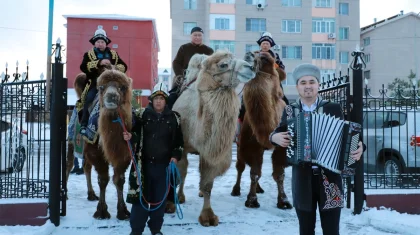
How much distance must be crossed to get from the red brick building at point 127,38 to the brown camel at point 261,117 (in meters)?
29.4

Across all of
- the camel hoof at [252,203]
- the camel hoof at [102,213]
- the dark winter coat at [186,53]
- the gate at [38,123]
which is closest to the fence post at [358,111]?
the camel hoof at [252,203]

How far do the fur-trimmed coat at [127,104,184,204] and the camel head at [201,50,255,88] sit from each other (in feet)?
2.81

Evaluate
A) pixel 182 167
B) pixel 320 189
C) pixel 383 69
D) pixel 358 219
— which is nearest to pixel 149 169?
pixel 182 167

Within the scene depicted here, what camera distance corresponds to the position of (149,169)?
5.13 meters

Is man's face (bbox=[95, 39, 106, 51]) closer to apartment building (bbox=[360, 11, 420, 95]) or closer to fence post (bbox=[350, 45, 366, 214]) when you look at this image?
fence post (bbox=[350, 45, 366, 214])

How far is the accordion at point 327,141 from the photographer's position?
310 centimetres

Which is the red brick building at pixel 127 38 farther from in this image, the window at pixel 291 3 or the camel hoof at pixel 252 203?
the camel hoof at pixel 252 203

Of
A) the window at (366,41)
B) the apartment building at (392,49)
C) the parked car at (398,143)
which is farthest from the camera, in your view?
the window at (366,41)

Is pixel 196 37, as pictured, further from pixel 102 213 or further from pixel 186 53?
pixel 102 213

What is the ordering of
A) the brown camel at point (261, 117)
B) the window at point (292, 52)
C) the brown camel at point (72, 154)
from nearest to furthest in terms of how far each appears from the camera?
the brown camel at point (261, 117), the brown camel at point (72, 154), the window at point (292, 52)

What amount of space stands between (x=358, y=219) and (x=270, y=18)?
3156 centimetres

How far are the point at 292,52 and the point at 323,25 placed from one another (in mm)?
3936

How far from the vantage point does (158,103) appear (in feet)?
17.0

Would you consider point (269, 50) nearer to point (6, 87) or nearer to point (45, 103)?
point (45, 103)
